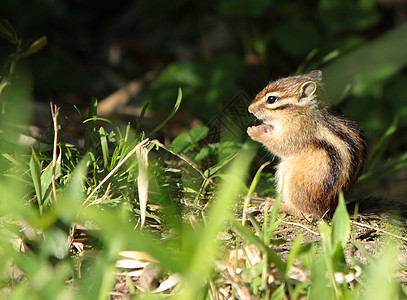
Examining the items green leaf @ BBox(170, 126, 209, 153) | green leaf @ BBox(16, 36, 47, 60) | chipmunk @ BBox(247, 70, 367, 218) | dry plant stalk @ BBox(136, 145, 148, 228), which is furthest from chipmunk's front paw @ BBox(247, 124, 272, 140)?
green leaf @ BBox(16, 36, 47, 60)

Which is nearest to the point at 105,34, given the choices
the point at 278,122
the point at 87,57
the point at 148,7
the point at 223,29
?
the point at 87,57

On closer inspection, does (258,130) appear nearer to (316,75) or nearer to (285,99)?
(285,99)

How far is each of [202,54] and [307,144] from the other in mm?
4615

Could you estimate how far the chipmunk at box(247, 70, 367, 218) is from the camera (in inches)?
134

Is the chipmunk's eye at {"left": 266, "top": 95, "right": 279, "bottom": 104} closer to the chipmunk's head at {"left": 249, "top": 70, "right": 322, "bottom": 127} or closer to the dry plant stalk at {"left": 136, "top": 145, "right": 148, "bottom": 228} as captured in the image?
the chipmunk's head at {"left": 249, "top": 70, "right": 322, "bottom": 127}

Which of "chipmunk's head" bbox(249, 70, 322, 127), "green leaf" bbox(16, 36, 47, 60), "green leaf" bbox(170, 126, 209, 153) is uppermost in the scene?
"green leaf" bbox(16, 36, 47, 60)

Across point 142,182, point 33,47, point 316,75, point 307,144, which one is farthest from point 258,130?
point 33,47

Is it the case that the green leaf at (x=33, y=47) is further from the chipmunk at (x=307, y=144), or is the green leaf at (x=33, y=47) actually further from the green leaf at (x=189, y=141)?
the chipmunk at (x=307, y=144)

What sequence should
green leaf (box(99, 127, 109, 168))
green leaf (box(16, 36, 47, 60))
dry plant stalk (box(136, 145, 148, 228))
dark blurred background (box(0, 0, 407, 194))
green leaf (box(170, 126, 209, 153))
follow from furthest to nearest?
1. dark blurred background (box(0, 0, 407, 194))
2. green leaf (box(16, 36, 47, 60))
3. green leaf (box(170, 126, 209, 153))
4. green leaf (box(99, 127, 109, 168))
5. dry plant stalk (box(136, 145, 148, 228))

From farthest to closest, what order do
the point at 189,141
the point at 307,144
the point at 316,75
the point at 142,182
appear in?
the point at 316,75 → the point at 189,141 → the point at 307,144 → the point at 142,182

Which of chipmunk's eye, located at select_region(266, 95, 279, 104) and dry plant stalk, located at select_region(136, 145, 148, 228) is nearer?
dry plant stalk, located at select_region(136, 145, 148, 228)

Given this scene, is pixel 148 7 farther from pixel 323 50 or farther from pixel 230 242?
pixel 230 242

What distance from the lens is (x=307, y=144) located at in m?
3.61

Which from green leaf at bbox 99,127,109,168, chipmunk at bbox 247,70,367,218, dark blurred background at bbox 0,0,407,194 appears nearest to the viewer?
green leaf at bbox 99,127,109,168
